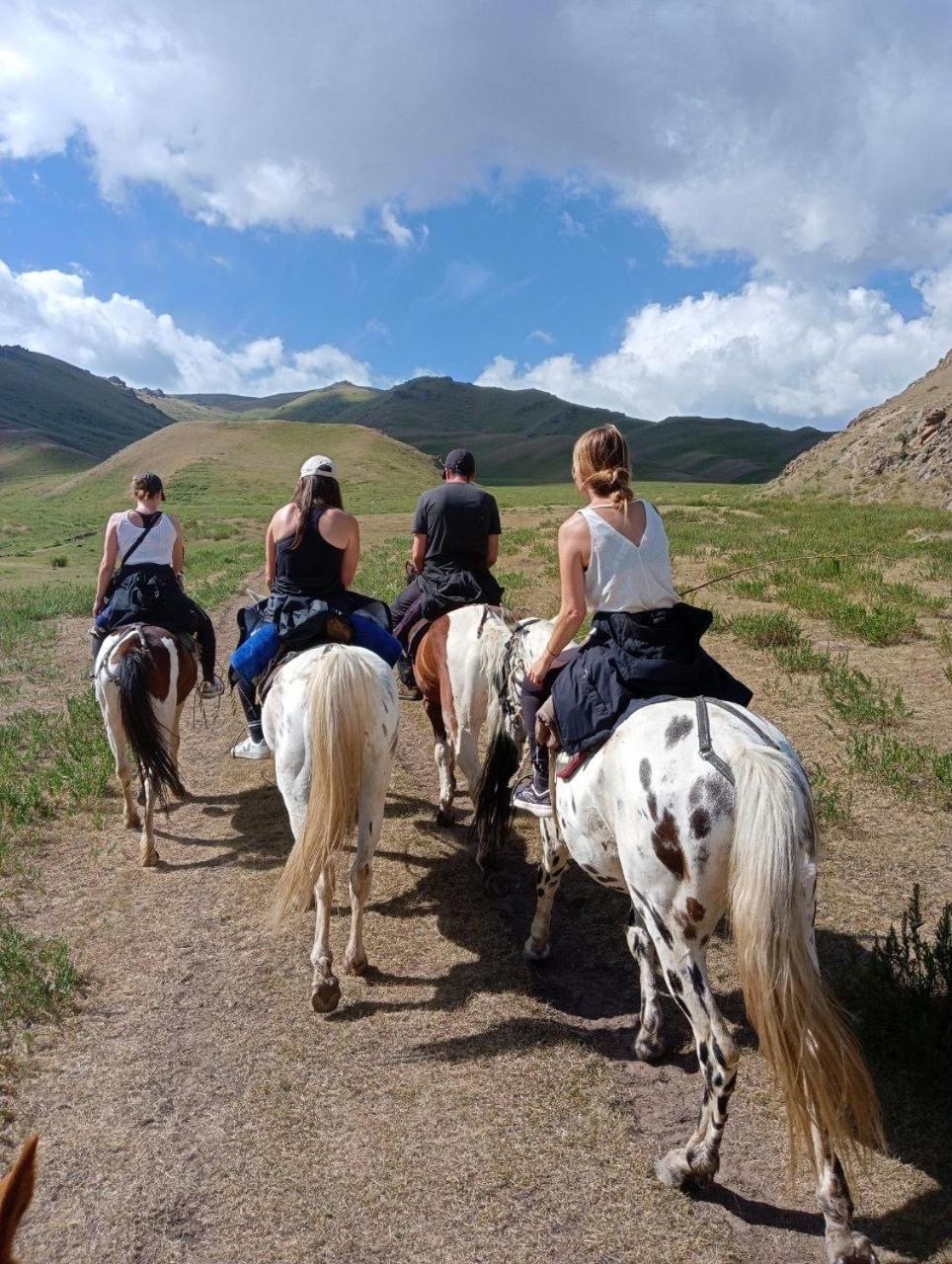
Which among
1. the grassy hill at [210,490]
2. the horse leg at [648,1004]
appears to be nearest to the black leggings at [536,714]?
the horse leg at [648,1004]

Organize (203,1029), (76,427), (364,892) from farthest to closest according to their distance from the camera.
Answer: (76,427)
(364,892)
(203,1029)

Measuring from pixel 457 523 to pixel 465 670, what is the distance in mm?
1352

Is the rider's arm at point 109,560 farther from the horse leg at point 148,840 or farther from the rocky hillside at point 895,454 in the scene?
the rocky hillside at point 895,454

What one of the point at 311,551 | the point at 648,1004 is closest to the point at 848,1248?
the point at 648,1004

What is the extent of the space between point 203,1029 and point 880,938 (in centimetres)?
375

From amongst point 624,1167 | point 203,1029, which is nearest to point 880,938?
point 624,1167

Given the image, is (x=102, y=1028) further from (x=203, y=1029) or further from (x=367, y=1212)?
(x=367, y=1212)

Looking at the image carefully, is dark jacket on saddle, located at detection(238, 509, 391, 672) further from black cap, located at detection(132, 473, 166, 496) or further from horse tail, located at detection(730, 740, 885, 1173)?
horse tail, located at detection(730, 740, 885, 1173)

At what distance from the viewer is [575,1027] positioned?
428cm

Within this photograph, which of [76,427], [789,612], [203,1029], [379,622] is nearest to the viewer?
[203,1029]

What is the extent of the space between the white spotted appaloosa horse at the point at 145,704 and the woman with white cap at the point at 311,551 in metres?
1.47

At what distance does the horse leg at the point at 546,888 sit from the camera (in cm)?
484

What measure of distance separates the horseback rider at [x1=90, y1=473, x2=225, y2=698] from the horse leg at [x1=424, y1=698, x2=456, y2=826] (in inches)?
94.9

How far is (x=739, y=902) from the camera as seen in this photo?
291 centimetres
